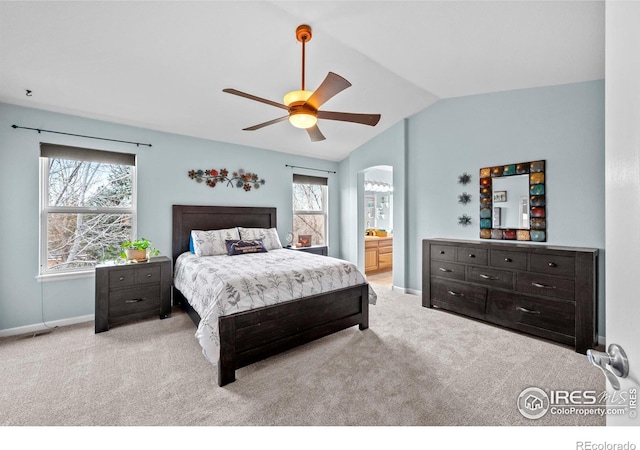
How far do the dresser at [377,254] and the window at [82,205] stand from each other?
424 cm

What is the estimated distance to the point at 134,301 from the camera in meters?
3.27

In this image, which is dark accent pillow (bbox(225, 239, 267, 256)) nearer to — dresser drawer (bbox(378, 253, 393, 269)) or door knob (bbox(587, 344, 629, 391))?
Answer: dresser drawer (bbox(378, 253, 393, 269))

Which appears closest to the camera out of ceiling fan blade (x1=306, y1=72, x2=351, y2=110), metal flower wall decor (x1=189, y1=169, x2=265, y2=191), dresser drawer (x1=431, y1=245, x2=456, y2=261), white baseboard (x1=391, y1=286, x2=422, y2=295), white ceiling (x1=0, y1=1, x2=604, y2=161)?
ceiling fan blade (x1=306, y1=72, x2=351, y2=110)

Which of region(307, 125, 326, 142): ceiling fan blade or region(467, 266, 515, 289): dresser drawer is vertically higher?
region(307, 125, 326, 142): ceiling fan blade

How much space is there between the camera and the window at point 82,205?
324cm

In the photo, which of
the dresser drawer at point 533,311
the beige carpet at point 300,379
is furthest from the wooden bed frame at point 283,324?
the dresser drawer at point 533,311

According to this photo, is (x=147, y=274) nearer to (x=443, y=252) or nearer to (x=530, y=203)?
(x=443, y=252)

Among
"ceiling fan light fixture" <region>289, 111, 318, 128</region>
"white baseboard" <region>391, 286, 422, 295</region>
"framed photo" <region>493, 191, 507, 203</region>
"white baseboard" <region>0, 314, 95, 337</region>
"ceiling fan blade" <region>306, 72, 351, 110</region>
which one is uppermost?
"ceiling fan blade" <region>306, 72, 351, 110</region>

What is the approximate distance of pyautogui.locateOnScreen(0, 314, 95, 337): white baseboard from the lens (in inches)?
118

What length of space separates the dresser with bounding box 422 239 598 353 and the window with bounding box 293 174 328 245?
2.49 meters

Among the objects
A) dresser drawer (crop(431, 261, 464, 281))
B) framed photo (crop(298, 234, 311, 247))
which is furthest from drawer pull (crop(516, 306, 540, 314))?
framed photo (crop(298, 234, 311, 247))

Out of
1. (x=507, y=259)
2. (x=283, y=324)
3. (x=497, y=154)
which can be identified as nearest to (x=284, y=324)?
(x=283, y=324)

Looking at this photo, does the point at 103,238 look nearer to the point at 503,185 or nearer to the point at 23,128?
the point at 23,128
